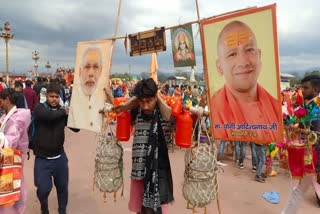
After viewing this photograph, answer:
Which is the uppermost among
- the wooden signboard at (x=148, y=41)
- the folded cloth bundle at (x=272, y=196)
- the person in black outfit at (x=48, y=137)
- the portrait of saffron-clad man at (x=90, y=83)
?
the wooden signboard at (x=148, y=41)

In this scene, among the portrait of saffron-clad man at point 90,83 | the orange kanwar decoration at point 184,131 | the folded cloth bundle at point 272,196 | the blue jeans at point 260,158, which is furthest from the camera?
the blue jeans at point 260,158

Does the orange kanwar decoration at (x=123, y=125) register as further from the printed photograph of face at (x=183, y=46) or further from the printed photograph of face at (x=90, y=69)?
the printed photograph of face at (x=183, y=46)

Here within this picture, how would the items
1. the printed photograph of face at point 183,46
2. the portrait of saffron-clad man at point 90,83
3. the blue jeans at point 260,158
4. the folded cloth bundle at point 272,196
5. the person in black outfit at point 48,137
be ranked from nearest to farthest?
the printed photograph of face at point 183,46
the portrait of saffron-clad man at point 90,83
the person in black outfit at point 48,137
the folded cloth bundle at point 272,196
the blue jeans at point 260,158

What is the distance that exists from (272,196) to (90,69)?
3535 millimetres

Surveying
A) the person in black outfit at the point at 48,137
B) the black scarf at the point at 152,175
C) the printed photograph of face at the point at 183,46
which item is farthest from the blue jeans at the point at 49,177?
the printed photograph of face at the point at 183,46

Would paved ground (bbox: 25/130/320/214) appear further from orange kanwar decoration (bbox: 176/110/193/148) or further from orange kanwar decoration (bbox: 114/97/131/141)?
orange kanwar decoration (bbox: 176/110/193/148)

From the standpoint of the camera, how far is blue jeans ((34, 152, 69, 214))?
3.65 metres

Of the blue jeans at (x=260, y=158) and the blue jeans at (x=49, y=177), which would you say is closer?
the blue jeans at (x=49, y=177)

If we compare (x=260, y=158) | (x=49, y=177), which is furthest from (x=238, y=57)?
(x=260, y=158)

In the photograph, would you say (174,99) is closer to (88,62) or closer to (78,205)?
(88,62)

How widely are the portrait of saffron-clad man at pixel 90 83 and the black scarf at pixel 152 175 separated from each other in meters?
0.80

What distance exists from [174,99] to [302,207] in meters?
3.13

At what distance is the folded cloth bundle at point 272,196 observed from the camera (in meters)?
4.82

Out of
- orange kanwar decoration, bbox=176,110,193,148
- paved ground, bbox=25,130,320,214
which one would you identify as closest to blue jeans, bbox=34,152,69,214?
paved ground, bbox=25,130,320,214
